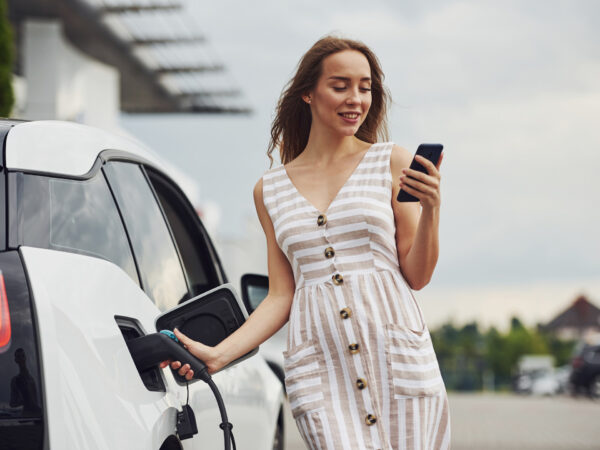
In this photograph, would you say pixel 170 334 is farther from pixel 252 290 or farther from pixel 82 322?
pixel 252 290

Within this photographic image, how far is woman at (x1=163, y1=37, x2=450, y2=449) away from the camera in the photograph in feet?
8.55

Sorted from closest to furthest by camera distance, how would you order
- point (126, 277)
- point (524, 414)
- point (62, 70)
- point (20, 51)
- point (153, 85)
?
1. point (126, 277)
2. point (524, 414)
3. point (62, 70)
4. point (20, 51)
5. point (153, 85)

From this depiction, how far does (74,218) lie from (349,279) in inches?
31.0

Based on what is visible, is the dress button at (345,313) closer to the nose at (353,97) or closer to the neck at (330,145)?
the neck at (330,145)

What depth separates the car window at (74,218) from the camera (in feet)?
7.16

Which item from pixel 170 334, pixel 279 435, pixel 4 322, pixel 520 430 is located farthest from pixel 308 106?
pixel 520 430

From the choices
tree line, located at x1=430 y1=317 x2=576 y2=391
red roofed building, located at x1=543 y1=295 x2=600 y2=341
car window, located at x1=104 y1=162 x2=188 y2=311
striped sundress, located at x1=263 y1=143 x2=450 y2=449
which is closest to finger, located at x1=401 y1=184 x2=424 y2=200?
striped sundress, located at x1=263 y1=143 x2=450 y2=449

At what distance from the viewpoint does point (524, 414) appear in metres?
18.3

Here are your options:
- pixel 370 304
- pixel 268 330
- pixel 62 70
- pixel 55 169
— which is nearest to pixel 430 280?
pixel 370 304

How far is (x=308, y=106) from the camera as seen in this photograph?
320 centimetres

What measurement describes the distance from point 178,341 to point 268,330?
37cm

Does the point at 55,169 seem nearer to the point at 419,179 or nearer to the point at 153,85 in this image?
the point at 419,179

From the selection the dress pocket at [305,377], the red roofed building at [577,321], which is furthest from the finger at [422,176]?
the red roofed building at [577,321]

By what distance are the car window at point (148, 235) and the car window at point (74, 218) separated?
0.34 feet
